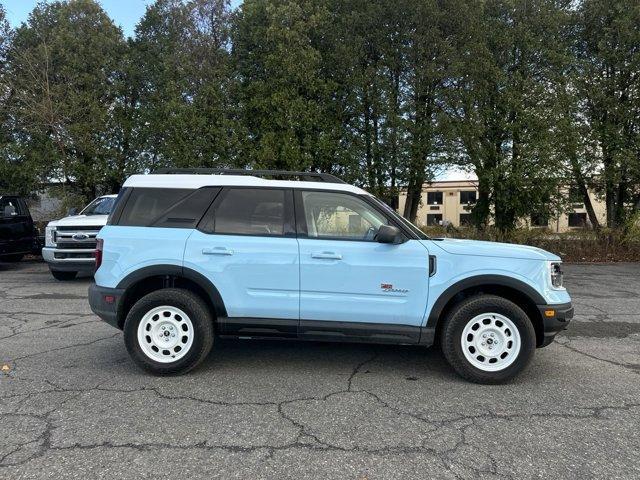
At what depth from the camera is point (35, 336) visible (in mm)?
6223

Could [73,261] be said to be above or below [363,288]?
below

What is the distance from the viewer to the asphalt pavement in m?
3.09

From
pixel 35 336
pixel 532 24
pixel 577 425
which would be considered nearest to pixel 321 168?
pixel 532 24

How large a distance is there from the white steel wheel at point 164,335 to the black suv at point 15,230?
→ 974cm

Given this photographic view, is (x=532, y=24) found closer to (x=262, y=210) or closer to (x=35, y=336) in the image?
(x=262, y=210)

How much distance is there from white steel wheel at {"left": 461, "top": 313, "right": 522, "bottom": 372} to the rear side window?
2817mm

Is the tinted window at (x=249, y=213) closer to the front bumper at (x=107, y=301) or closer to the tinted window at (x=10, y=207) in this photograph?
the front bumper at (x=107, y=301)

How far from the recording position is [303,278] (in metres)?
4.57

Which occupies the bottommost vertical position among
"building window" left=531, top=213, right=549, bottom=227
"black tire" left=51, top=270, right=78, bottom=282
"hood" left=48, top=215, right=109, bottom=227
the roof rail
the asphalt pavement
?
the asphalt pavement

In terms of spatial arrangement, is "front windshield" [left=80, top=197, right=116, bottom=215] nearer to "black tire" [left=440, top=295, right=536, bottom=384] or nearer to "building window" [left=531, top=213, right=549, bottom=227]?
"black tire" [left=440, top=295, right=536, bottom=384]

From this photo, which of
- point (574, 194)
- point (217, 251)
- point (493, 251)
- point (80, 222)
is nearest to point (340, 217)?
point (217, 251)

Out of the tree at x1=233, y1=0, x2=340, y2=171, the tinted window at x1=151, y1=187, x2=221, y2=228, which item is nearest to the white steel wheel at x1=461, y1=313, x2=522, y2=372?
the tinted window at x1=151, y1=187, x2=221, y2=228

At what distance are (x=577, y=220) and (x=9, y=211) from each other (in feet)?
57.8

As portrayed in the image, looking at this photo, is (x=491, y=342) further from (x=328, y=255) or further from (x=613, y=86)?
(x=613, y=86)
